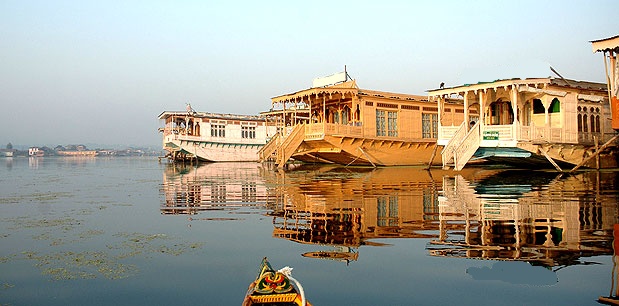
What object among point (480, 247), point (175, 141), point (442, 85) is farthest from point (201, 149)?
point (480, 247)

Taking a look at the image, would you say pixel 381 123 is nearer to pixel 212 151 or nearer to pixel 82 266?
pixel 212 151

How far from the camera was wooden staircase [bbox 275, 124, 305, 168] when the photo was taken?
30297 millimetres

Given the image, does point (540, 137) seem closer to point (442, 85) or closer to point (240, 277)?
point (442, 85)

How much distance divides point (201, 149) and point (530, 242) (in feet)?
147

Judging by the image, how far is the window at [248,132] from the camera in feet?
172

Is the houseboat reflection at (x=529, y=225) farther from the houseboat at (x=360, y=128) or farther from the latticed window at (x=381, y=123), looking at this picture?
the latticed window at (x=381, y=123)

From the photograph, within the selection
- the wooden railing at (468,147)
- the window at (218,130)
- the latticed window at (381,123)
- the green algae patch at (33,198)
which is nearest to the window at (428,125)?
the latticed window at (381,123)

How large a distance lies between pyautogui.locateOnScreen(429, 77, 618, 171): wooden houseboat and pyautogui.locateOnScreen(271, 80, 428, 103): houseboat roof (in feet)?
19.1

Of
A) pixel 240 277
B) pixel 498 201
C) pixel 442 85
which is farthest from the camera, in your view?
pixel 442 85

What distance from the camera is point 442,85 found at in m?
27.9

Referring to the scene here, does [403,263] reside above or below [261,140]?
below

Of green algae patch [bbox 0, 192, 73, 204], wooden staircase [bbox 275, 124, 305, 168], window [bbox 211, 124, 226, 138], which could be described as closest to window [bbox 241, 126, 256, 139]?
window [bbox 211, 124, 226, 138]

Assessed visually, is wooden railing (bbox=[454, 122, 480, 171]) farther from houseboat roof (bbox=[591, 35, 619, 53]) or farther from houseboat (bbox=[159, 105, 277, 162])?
houseboat (bbox=[159, 105, 277, 162])

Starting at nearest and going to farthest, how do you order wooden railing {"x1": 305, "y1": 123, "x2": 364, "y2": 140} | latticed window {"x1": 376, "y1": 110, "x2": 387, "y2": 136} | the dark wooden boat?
the dark wooden boat, wooden railing {"x1": 305, "y1": 123, "x2": 364, "y2": 140}, latticed window {"x1": 376, "y1": 110, "x2": 387, "y2": 136}
